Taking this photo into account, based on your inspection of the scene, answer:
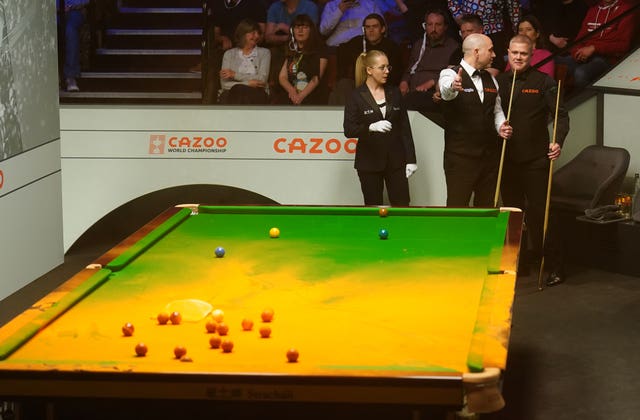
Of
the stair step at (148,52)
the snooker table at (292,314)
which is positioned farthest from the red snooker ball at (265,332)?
the stair step at (148,52)

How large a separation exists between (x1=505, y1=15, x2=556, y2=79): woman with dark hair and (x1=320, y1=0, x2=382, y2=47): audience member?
4.05ft

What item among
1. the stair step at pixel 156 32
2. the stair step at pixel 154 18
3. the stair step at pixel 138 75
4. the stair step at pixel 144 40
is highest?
the stair step at pixel 154 18

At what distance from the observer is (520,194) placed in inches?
287

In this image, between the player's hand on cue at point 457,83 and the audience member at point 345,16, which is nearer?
the player's hand on cue at point 457,83

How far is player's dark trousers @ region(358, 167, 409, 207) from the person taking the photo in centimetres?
729

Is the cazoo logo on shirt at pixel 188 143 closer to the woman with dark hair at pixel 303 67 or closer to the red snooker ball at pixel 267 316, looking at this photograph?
the woman with dark hair at pixel 303 67

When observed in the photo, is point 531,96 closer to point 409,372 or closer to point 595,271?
point 595,271

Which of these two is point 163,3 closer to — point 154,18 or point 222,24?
point 154,18

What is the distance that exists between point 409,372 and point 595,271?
476cm

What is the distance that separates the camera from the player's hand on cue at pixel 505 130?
6854 millimetres

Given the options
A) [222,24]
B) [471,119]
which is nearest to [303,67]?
[222,24]

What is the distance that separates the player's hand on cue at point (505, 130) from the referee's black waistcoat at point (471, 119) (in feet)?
0.32

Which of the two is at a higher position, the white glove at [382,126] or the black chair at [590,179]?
the white glove at [382,126]

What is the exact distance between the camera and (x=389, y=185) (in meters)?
7.33
